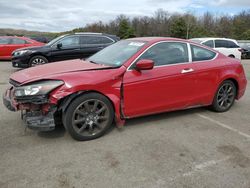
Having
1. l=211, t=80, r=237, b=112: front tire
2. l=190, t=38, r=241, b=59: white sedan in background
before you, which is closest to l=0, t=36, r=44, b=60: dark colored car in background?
l=190, t=38, r=241, b=59: white sedan in background

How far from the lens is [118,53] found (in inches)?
177

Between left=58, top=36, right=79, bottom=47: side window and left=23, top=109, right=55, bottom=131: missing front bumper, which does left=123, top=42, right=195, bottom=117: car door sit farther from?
left=58, top=36, right=79, bottom=47: side window

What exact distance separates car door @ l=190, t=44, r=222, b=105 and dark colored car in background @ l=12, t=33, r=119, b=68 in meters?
6.75

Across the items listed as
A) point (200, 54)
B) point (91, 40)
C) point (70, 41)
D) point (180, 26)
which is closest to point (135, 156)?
point (200, 54)

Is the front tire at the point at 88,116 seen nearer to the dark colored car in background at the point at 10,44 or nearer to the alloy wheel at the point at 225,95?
the alloy wheel at the point at 225,95

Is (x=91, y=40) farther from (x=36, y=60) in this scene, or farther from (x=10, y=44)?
(x=10, y=44)

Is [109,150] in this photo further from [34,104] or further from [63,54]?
[63,54]

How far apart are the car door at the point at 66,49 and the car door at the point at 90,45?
0.73ft

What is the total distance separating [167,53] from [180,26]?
4874cm

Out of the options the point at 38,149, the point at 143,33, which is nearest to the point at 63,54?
the point at 38,149

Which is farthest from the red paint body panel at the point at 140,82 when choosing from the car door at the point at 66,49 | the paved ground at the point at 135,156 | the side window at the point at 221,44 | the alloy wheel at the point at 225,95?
the side window at the point at 221,44

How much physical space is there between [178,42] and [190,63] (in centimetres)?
45

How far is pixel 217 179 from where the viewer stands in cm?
287

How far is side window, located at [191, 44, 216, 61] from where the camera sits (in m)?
4.74
